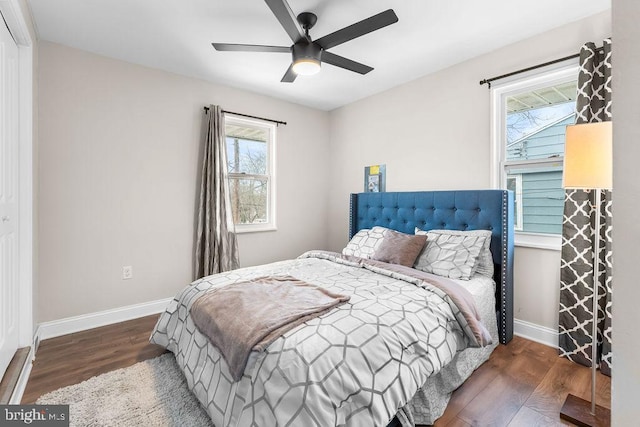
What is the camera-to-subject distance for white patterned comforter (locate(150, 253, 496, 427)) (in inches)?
44.7

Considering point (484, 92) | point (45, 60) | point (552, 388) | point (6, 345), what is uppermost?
point (45, 60)

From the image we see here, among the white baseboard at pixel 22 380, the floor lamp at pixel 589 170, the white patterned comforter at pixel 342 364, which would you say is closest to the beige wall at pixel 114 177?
the white baseboard at pixel 22 380

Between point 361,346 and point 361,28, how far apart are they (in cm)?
184

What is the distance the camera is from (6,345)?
1.77m

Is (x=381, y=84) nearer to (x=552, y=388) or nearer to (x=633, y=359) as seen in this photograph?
(x=552, y=388)

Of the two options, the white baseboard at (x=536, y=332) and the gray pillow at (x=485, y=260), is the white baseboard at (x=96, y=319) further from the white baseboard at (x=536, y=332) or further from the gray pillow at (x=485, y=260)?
the white baseboard at (x=536, y=332)

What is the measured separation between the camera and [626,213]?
0.51m

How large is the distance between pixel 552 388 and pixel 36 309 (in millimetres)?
3856

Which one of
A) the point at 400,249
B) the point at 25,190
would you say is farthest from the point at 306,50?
the point at 25,190

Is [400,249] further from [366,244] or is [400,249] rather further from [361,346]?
[361,346]

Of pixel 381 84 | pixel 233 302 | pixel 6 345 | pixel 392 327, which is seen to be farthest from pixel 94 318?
pixel 381 84

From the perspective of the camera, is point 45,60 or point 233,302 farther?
point 45,60

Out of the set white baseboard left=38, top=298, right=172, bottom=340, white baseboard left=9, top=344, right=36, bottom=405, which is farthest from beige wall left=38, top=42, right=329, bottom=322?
white baseboard left=9, top=344, right=36, bottom=405

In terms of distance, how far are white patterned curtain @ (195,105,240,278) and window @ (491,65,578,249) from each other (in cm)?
278
